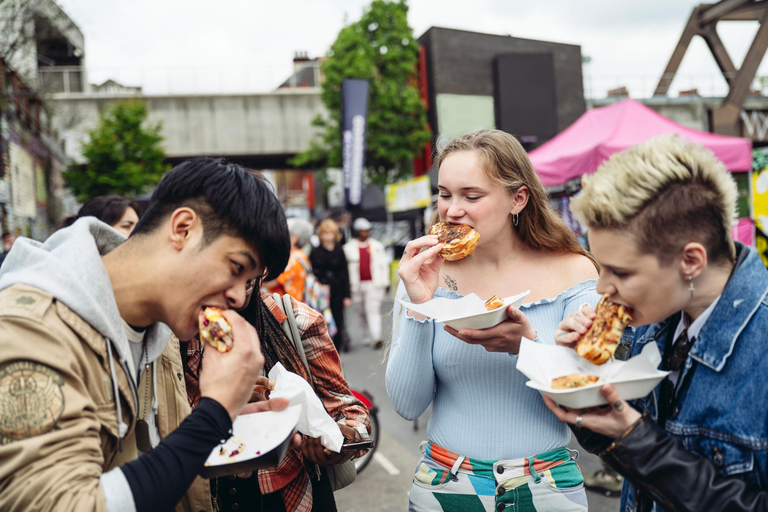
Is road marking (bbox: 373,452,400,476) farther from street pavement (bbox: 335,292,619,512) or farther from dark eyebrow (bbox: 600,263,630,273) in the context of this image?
dark eyebrow (bbox: 600,263,630,273)

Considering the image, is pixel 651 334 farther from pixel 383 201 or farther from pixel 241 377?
pixel 383 201

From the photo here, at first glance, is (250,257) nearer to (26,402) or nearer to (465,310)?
(26,402)

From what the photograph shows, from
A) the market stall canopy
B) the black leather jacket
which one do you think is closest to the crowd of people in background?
the black leather jacket

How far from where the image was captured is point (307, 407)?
6.47 ft

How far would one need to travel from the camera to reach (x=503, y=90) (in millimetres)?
24391

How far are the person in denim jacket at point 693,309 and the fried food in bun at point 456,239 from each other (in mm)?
708

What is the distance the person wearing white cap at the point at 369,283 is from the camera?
430 inches

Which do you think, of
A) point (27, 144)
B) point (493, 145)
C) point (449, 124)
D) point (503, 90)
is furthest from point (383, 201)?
point (493, 145)

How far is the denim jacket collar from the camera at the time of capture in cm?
151

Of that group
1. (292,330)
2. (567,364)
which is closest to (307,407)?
(292,330)

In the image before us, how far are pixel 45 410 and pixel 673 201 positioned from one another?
1.58m

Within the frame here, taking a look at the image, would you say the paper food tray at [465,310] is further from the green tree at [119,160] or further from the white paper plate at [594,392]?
the green tree at [119,160]

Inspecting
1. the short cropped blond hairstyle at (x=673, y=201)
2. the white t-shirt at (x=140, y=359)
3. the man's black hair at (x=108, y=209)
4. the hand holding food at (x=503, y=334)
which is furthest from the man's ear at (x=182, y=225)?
the man's black hair at (x=108, y=209)

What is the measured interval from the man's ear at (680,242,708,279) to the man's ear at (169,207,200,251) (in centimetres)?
131
